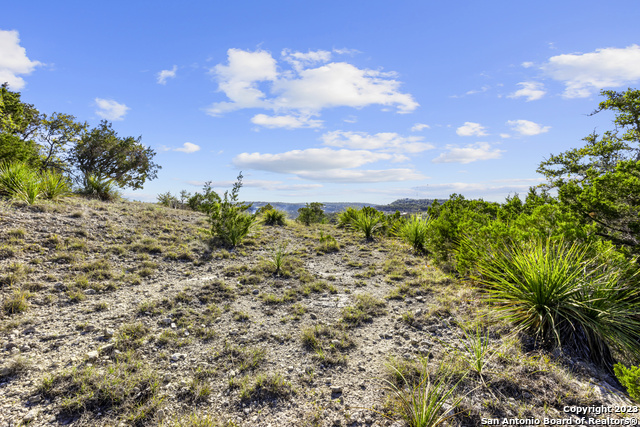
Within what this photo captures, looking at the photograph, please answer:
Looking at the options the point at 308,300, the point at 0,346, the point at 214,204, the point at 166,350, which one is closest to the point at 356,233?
the point at 214,204

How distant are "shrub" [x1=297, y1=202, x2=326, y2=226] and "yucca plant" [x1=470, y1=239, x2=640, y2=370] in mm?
12834

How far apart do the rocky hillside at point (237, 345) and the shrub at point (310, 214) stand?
960cm

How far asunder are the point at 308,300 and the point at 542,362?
3.56 m

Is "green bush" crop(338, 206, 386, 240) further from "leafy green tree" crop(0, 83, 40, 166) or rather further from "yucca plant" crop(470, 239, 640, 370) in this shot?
"leafy green tree" crop(0, 83, 40, 166)

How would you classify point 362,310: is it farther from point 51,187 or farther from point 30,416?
point 51,187

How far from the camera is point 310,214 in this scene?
16469mm

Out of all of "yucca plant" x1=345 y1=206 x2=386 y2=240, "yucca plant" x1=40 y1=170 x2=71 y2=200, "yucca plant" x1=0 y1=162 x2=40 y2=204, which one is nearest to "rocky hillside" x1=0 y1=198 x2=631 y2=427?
"yucca plant" x1=0 y1=162 x2=40 y2=204

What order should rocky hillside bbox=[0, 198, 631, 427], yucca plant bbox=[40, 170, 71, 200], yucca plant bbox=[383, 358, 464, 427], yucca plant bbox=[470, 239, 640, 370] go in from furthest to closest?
1. yucca plant bbox=[40, 170, 71, 200]
2. yucca plant bbox=[470, 239, 640, 370]
3. rocky hillside bbox=[0, 198, 631, 427]
4. yucca plant bbox=[383, 358, 464, 427]

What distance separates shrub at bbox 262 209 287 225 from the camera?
14.2 m

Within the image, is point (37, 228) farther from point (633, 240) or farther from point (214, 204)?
point (633, 240)

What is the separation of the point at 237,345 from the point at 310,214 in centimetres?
1292

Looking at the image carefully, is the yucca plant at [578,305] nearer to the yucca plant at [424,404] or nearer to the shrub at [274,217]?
the yucca plant at [424,404]

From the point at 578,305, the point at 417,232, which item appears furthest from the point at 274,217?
the point at 578,305

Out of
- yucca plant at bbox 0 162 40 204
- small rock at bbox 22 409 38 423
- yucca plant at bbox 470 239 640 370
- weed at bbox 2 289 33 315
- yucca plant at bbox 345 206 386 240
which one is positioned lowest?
small rock at bbox 22 409 38 423
